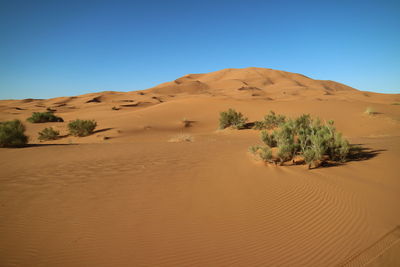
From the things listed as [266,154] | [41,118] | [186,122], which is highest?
[41,118]

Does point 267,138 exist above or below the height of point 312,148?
above

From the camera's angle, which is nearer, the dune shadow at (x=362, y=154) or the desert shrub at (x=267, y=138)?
the dune shadow at (x=362, y=154)

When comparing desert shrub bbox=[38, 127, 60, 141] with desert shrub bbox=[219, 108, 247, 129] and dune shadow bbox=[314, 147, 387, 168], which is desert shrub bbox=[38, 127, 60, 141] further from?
dune shadow bbox=[314, 147, 387, 168]

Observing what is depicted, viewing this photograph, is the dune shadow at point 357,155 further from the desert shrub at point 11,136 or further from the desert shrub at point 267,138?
the desert shrub at point 11,136

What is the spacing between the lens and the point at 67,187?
423 centimetres

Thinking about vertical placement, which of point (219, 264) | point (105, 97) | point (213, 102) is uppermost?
point (105, 97)

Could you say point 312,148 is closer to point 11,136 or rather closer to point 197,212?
point 197,212

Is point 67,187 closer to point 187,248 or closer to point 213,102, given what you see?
point 187,248

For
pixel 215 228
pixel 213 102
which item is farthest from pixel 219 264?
pixel 213 102

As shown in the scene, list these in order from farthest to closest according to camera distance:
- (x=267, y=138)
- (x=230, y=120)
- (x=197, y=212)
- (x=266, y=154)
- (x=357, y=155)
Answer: (x=230, y=120) < (x=267, y=138) < (x=357, y=155) < (x=266, y=154) < (x=197, y=212)

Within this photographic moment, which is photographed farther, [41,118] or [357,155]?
[41,118]

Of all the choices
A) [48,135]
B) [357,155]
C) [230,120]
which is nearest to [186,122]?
[230,120]

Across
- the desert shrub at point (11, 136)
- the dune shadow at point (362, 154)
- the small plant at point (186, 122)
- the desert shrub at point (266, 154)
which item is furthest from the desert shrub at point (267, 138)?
the small plant at point (186, 122)

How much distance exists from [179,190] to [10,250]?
238 cm
